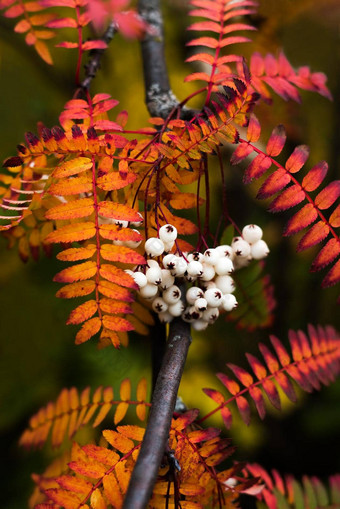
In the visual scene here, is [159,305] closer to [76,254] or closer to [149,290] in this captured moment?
[149,290]

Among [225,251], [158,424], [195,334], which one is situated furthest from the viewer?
[195,334]

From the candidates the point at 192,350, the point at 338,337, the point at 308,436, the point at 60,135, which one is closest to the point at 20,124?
the point at 192,350

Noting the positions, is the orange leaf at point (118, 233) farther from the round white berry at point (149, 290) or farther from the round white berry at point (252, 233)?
the round white berry at point (252, 233)

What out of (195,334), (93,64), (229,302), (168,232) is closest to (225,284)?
(229,302)

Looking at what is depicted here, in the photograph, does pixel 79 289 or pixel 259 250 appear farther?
pixel 259 250

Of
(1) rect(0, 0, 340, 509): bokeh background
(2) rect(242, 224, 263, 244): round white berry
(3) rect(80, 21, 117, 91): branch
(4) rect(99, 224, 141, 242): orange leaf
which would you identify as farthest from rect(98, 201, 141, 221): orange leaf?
(1) rect(0, 0, 340, 509): bokeh background

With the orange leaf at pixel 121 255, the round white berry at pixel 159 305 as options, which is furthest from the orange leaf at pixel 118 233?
the round white berry at pixel 159 305
